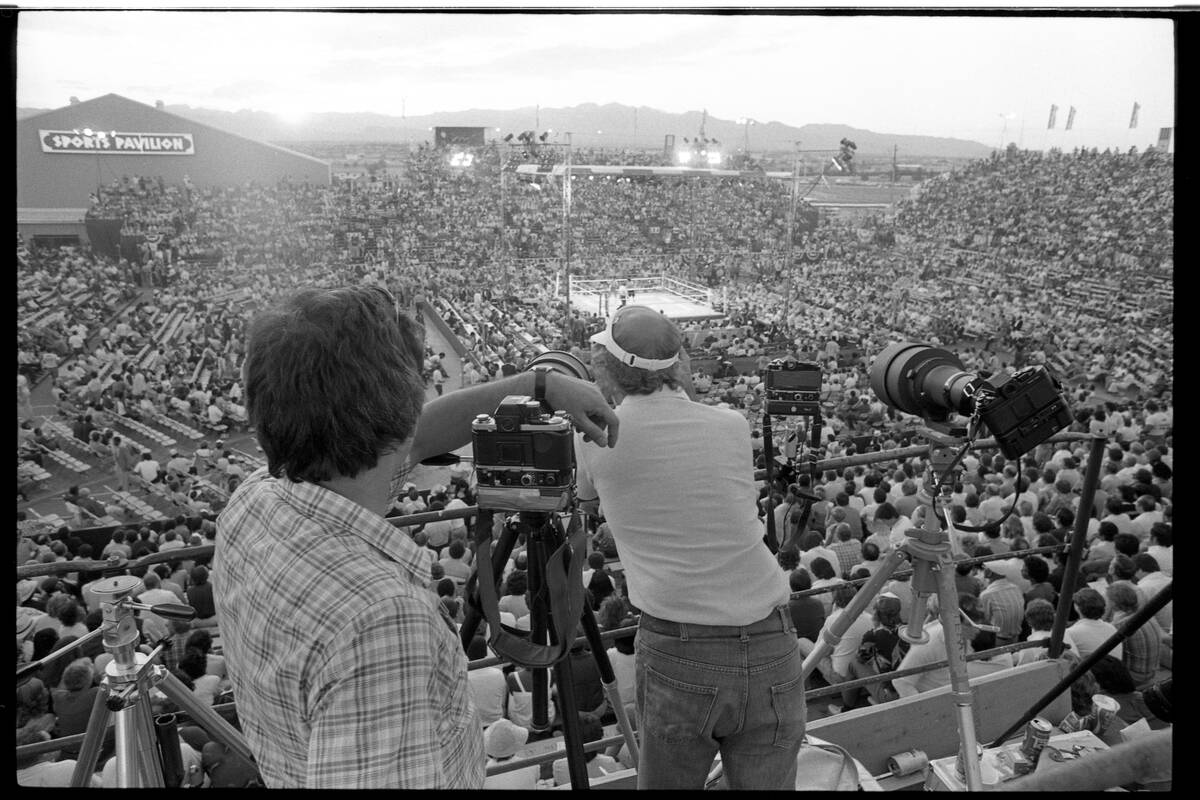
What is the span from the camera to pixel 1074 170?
24062 millimetres

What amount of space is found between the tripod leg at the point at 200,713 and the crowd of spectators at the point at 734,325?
0.32 meters

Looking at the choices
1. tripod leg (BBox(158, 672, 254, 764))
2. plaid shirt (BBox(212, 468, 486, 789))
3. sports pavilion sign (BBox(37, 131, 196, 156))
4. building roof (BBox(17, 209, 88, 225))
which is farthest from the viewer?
building roof (BBox(17, 209, 88, 225))

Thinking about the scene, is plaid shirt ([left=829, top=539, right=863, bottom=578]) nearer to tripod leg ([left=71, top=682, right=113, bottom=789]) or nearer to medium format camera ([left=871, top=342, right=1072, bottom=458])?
medium format camera ([left=871, top=342, right=1072, bottom=458])

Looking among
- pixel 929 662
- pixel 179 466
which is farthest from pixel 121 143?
pixel 929 662

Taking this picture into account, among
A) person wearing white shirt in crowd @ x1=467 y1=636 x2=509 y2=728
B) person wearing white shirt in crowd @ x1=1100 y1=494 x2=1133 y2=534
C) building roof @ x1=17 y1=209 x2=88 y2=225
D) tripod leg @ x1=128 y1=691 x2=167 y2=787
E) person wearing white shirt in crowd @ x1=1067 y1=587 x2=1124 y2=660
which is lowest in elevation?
person wearing white shirt in crowd @ x1=467 y1=636 x2=509 y2=728

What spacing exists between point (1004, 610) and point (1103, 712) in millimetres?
1170

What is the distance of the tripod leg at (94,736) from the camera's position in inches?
33.7

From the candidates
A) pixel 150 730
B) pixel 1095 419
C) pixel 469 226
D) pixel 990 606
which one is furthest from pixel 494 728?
pixel 469 226

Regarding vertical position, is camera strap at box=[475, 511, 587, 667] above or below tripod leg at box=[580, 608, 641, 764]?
above

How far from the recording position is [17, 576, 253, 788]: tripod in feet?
2.76

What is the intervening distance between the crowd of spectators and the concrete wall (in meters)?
0.58

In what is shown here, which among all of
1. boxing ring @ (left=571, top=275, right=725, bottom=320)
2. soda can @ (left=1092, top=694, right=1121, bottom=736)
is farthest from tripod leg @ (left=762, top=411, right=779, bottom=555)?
boxing ring @ (left=571, top=275, right=725, bottom=320)

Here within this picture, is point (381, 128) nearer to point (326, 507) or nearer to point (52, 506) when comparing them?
point (52, 506)

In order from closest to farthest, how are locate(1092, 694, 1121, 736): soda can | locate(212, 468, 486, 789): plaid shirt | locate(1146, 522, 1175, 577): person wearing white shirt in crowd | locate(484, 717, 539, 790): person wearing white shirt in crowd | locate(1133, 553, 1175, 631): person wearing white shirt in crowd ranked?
locate(212, 468, 486, 789): plaid shirt < locate(1092, 694, 1121, 736): soda can < locate(484, 717, 539, 790): person wearing white shirt in crowd < locate(1133, 553, 1175, 631): person wearing white shirt in crowd < locate(1146, 522, 1175, 577): person wearing white shirt in crowd
